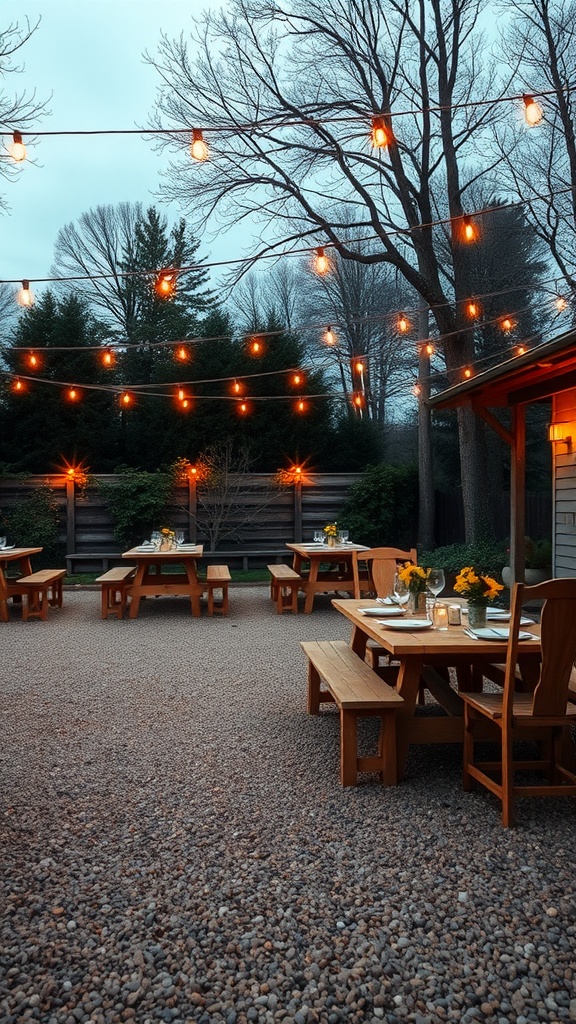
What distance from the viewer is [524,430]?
339 inches

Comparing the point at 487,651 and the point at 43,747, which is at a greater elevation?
the point at 487,651

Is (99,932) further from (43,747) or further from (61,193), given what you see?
(61,193)

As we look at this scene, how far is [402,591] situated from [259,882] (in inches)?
85.9

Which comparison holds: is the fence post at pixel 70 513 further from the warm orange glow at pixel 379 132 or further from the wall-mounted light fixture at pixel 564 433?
the warm orange glow at pixel 379 132

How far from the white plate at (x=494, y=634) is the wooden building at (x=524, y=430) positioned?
3.97 meters

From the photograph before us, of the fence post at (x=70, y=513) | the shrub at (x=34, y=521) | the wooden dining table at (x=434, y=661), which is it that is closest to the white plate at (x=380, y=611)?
the wooden dining table at (x=434, y=661)

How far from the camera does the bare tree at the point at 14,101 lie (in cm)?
694

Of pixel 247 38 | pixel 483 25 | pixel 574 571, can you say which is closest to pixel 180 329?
pixel 247 38

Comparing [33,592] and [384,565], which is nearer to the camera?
[384,565]

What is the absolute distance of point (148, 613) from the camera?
10.1 meters

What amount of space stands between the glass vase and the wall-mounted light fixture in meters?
4.74

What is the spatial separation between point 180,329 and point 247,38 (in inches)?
273

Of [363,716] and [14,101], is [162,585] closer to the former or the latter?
[14,101]

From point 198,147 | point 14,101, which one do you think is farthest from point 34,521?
point 198,147
